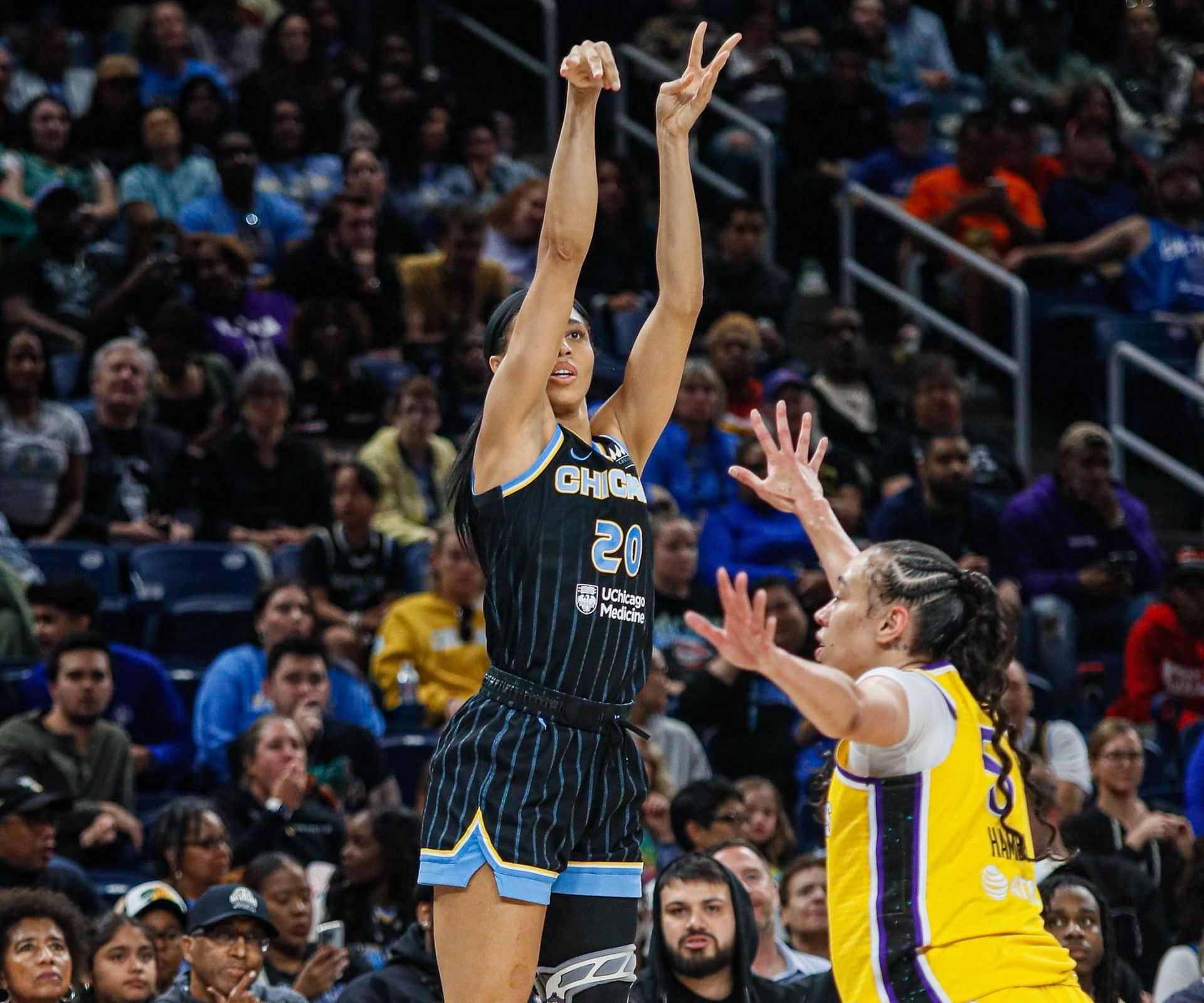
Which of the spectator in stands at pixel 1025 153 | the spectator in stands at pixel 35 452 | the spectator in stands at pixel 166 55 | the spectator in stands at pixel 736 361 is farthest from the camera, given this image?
the spectator in stands at pixel 1025 153

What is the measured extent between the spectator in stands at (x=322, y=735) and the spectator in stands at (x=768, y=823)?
59.0 inches

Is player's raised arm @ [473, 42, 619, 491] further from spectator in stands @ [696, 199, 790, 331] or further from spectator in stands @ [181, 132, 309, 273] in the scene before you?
spectator in stands @ [696, 199, 790, 331]

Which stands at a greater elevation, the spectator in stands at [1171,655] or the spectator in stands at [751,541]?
the spectator in stands at [751,541]

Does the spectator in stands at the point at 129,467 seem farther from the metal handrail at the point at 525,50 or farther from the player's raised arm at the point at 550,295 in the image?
the player's raised arm at the point at 550,295

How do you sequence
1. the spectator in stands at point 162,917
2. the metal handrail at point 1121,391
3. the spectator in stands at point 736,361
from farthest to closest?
the metal handrail at point 1121,391 < the spectator in stands at point 736,361 < the spectator in stands at point 162,917

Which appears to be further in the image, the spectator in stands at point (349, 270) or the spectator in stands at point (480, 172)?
the spectator in stands at point (480, 172)

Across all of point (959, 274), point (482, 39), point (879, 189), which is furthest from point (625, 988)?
point (482, 39)

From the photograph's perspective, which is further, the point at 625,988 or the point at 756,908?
the point at 756,908

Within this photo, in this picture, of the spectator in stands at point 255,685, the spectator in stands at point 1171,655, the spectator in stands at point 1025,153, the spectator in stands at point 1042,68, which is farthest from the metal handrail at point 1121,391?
the spectator in stands at point 255,685

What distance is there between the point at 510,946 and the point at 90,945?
2.90 metres

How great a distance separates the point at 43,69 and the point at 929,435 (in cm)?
596

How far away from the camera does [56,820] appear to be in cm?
789

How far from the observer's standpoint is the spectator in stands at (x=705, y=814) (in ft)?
26.5

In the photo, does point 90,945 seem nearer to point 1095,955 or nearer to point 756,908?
point 756,908
